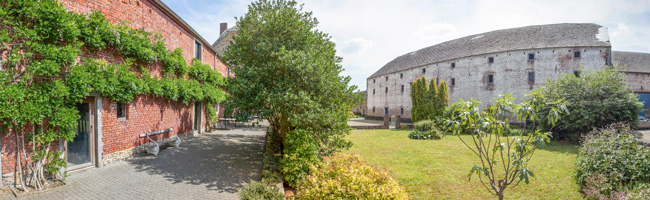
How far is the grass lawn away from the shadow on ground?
4.19 m

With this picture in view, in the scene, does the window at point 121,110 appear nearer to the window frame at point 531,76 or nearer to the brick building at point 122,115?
the brick building at point 122,115

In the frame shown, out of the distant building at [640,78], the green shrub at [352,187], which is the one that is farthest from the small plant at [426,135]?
the distant building at [640,78]

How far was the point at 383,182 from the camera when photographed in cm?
505

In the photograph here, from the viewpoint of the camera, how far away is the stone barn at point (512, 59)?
24656mm

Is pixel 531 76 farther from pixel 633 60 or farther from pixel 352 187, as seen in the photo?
pixel 352 187

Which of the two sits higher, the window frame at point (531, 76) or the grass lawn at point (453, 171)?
the window frame at point (531, 76)

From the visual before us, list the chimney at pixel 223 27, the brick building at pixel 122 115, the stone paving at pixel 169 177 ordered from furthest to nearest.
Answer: the chimney at pixel 223 27 → the brick building at pixel 122 115 → the stone paving at pixel 169 177

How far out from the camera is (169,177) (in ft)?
22.6

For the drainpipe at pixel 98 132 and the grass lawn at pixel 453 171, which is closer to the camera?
the grass lawn at pixel 453 171

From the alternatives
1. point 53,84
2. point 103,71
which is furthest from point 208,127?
point 53,84

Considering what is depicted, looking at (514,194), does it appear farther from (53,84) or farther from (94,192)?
(53,84)

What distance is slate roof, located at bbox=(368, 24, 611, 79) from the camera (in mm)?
25234

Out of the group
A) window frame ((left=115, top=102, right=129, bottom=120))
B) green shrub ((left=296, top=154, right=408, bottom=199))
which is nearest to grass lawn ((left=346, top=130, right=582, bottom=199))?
green shrub ((left=296, top=154, right=408, bottom=199))

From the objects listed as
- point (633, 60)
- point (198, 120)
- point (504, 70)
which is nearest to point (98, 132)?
point (198, 120)
